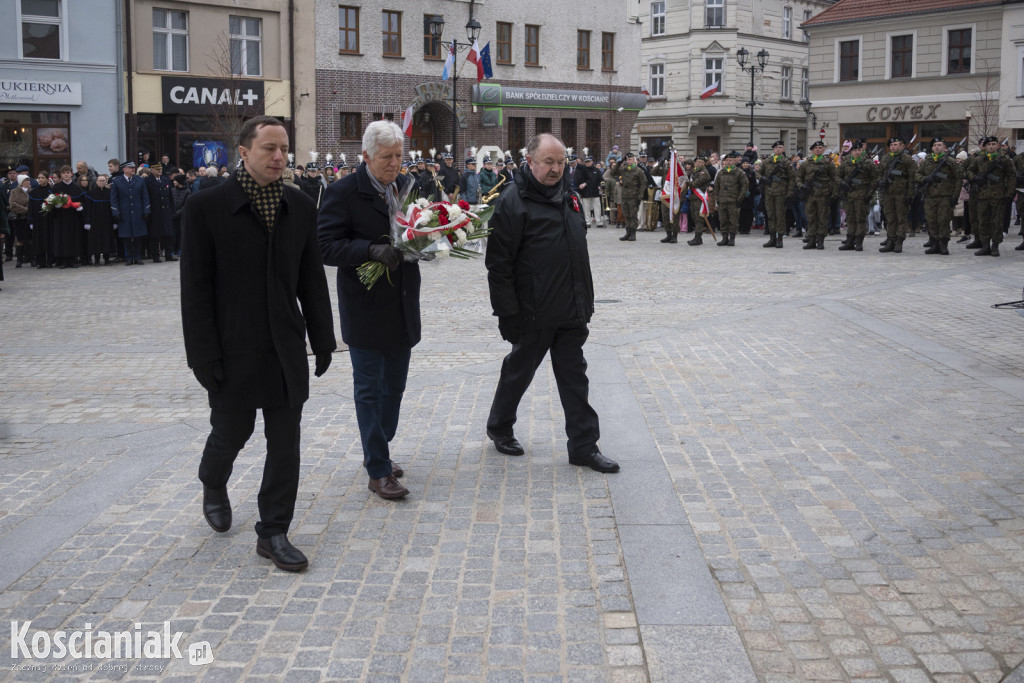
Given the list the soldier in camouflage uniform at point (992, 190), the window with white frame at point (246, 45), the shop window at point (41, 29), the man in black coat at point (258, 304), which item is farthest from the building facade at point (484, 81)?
the man in black coat at point (258, 304)

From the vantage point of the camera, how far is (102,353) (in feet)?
34.9

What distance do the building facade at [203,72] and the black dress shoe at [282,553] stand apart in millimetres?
30099

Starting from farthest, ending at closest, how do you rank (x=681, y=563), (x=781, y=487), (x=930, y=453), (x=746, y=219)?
(x=746, y=219), (x=930, y=453), (x=781, y=487), (x=681, y=563)

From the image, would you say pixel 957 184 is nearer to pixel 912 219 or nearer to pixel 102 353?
pixel 912 219

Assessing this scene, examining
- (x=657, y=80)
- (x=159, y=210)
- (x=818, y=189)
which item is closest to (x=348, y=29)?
(x=159, y=210)

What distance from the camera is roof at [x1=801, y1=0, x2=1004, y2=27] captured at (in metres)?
47.3

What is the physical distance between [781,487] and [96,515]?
11.8ft

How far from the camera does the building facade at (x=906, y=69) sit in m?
46.8

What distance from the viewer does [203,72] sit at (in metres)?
34.5

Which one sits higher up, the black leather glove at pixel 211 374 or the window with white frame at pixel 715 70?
the window with white frame at pixel 715 70

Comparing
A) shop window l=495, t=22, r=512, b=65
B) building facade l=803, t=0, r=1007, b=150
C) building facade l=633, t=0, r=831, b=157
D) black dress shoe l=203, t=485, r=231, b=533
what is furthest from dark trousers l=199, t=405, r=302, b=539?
building facade l=633, t=0, r=831, b=157

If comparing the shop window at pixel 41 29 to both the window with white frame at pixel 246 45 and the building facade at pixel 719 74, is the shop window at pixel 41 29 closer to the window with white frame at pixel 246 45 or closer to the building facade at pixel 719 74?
the window with white frame at pixel 246 45

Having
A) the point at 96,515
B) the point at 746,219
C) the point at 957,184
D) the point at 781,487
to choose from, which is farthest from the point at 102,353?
the point at 746,219

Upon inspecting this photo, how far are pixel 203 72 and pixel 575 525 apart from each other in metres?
32.2
